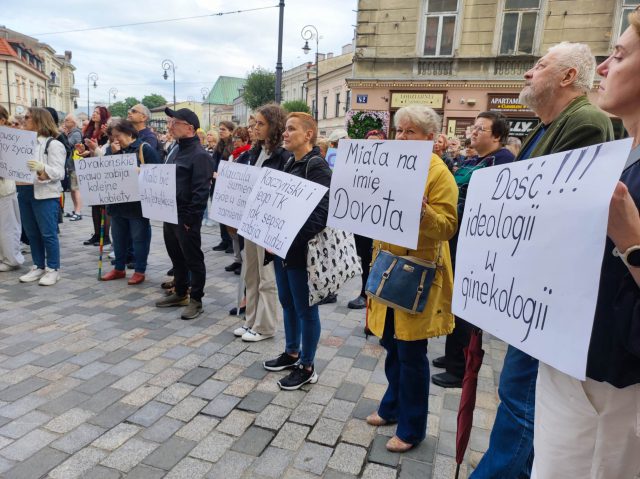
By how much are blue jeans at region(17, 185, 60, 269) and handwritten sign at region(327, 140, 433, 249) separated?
14.4ft

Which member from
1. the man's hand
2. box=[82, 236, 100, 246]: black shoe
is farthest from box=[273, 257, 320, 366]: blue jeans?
box=[82, 236, 100, 246]: black shoe

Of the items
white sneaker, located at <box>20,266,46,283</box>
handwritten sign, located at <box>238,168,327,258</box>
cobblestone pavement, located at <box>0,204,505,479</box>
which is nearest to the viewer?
cobblestone pavement, located at <box>0,204,505,479</box>

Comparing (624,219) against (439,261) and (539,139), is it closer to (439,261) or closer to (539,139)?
(539,139)

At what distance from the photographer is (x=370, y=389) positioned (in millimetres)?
3350

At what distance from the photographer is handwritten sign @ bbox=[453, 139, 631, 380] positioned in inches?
43.5

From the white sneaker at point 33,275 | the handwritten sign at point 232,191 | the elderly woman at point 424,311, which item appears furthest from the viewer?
the white sneaker at point 33,275

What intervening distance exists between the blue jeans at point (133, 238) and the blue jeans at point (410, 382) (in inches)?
162

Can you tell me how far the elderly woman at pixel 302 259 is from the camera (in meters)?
3.09

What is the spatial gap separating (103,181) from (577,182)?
545 centimetres

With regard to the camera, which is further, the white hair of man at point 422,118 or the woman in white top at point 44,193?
the woman in white top at point 44,193

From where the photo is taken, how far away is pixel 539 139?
2.00 meters

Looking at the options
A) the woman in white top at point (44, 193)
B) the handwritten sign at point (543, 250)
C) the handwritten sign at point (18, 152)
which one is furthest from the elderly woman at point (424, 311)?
the handwritten sign at point (18, 152)

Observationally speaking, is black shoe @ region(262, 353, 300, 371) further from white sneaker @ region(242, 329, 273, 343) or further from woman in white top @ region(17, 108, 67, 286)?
woman in white top @ region(17, 108, 67, 286)

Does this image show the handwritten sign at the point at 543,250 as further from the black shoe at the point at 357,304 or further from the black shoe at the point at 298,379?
the black shoe at the point at 357,304
